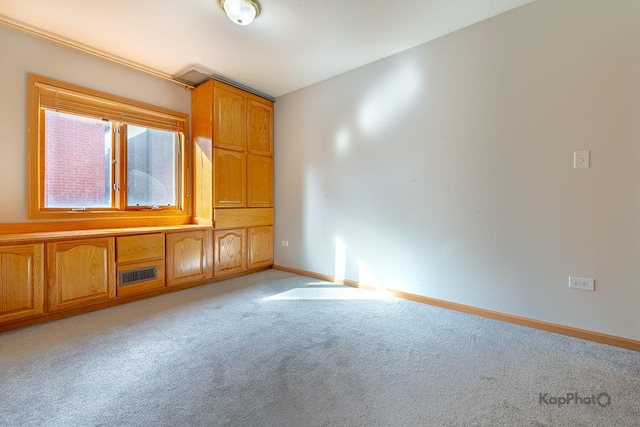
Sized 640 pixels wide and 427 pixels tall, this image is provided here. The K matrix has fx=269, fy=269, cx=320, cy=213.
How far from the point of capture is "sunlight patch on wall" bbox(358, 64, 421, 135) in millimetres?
2855

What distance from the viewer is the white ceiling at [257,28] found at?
7.36ft

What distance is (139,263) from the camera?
2.88 m

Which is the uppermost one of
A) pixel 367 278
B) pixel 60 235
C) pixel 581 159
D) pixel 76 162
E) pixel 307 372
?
pixel 76 162

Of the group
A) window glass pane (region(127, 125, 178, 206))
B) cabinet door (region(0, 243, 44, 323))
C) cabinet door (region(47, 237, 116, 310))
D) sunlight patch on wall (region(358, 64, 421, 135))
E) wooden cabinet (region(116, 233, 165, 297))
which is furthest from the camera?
window glass pane (region(127, 125, 178, 206))

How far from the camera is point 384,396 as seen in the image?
1.44 metres

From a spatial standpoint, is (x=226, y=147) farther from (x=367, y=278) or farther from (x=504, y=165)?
(x=504, y=165)

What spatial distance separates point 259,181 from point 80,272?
2292mm

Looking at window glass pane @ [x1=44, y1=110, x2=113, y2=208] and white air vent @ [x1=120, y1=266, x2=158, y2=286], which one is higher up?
window glass pane @ [x1=44, y1=110, x2=113, y2=208]

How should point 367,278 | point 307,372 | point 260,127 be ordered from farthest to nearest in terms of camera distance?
point 260,127
point 367,278
point 307,372

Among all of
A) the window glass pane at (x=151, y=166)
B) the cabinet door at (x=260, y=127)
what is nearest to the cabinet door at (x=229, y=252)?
the window glass pane at (x=151, y=166)

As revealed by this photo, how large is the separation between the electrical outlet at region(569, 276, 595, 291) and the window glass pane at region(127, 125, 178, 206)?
4284 mm

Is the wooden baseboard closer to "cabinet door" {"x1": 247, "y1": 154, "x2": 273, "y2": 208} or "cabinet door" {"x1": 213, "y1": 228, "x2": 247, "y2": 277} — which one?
"cabinet door" {"x1": 213, "y1": 228, "x2": 247, "y2": 277}

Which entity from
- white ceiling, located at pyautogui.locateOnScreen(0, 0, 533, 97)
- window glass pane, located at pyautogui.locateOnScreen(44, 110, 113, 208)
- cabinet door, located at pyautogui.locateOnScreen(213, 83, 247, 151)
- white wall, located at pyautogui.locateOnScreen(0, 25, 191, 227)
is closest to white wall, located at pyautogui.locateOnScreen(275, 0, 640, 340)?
white ceiling, located at pyautogui.locateOnScreen(0, 0, 533, 97)

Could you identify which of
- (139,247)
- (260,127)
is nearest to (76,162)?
(139,247)
